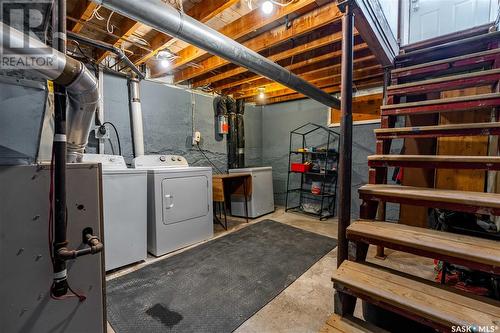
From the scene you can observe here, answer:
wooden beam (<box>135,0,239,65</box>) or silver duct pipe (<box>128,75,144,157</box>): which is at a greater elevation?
wooden beam (<box>135,0,239,65</box>)

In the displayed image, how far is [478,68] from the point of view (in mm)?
2828

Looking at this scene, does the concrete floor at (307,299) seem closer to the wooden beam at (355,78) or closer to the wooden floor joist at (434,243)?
the wooden floor joist at (434,243)

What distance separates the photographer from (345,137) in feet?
4.91

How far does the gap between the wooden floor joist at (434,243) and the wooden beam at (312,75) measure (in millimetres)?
2295

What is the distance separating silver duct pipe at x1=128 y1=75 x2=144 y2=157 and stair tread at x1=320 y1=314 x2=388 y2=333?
9.32 feet

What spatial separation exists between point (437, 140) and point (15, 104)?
3.90 metres

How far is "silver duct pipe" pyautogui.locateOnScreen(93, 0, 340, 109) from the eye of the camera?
1322 millimetres

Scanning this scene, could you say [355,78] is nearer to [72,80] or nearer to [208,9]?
[208,9]

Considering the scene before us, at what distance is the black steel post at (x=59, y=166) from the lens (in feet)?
2.75

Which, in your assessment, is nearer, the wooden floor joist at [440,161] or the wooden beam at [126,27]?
the wooden floor joist at [440,161]

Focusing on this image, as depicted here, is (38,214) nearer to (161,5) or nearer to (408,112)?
(161,5)

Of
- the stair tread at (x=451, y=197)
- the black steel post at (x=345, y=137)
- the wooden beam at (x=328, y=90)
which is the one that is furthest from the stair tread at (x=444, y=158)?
the wooden beam at (x=328, y=90)

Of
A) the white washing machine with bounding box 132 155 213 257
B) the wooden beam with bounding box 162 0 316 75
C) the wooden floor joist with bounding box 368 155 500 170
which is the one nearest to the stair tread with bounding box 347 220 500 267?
the wooden floor joist with bounding box 368 155 500 170

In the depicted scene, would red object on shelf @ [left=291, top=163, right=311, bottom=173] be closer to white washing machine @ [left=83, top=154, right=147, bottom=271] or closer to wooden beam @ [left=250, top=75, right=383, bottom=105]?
wooden beam @ [left=250, top=75, right=383, bottom=105]
